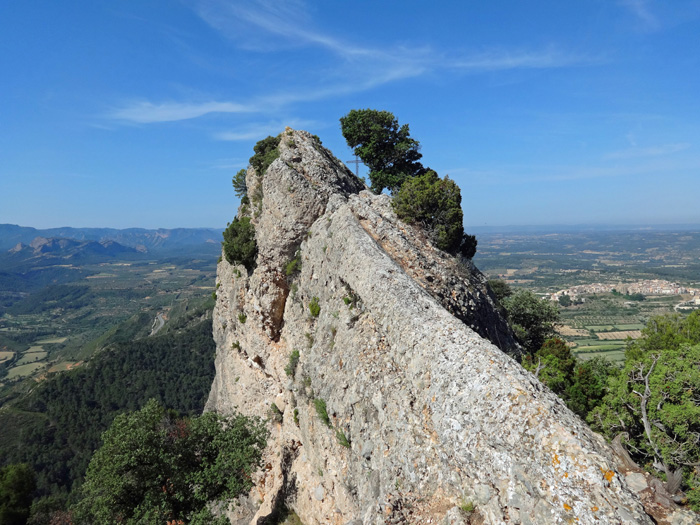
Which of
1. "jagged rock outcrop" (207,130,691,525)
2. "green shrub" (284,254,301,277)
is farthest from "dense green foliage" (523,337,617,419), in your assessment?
"green shrub" (284,254,301,277)

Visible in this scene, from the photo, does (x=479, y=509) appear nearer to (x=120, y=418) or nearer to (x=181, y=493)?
(x=181, y=493)

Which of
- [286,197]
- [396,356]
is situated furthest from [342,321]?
[286,197]

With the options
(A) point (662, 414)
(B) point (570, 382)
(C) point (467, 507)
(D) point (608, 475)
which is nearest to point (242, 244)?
(C) point (467, 507)

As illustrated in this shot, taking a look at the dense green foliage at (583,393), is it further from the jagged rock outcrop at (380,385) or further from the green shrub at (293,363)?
the green shrub at (293,363)

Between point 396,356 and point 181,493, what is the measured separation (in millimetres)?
13258

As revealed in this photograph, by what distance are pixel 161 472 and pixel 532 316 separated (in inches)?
1211

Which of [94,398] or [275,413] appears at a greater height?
[275,413]

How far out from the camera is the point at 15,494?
28906 mm

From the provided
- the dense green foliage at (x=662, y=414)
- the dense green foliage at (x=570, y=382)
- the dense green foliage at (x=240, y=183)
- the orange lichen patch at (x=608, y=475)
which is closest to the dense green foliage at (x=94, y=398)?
the dense green foliage at (x=240, y=183)

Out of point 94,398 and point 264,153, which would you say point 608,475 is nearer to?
point 264,153

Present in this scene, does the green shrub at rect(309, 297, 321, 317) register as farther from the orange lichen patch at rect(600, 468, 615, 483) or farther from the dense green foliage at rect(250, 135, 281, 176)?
the orange lichen patch at rect(600, 468, 615, 483)

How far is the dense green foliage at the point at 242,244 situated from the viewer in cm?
2640

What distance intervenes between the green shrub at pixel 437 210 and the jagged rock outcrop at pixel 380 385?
1170 millimetres

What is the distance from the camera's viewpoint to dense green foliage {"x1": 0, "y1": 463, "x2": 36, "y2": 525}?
27.8 meters
